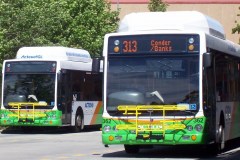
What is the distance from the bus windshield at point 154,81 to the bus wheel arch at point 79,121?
49.3 feet

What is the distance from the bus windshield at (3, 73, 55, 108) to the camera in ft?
106

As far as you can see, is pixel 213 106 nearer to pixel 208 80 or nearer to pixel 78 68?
pixel 208 80

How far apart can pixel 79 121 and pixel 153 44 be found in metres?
15.7

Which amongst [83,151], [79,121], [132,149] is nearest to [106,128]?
[132,149]

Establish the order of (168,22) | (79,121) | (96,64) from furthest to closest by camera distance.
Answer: (79,121) < (168,22) < (96,64)

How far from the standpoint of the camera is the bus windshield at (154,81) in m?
19.2

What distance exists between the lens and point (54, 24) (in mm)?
48844

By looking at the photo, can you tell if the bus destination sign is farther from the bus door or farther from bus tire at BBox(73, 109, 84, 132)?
bus tire at BBox(73, 109, 84, 132)

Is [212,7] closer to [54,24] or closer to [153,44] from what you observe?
[54,24]

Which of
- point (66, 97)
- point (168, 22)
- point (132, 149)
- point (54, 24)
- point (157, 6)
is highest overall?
point (157, 6)

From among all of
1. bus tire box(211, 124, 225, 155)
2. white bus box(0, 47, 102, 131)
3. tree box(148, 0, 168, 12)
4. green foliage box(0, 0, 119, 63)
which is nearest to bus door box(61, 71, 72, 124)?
white bus box(0, 47, 102, 131)

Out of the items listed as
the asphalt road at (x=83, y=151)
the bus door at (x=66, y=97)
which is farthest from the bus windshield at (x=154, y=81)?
the bus door at (x=66, y=97)

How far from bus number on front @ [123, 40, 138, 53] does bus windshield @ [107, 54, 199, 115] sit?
178 millimetres

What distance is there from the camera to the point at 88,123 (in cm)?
3597
